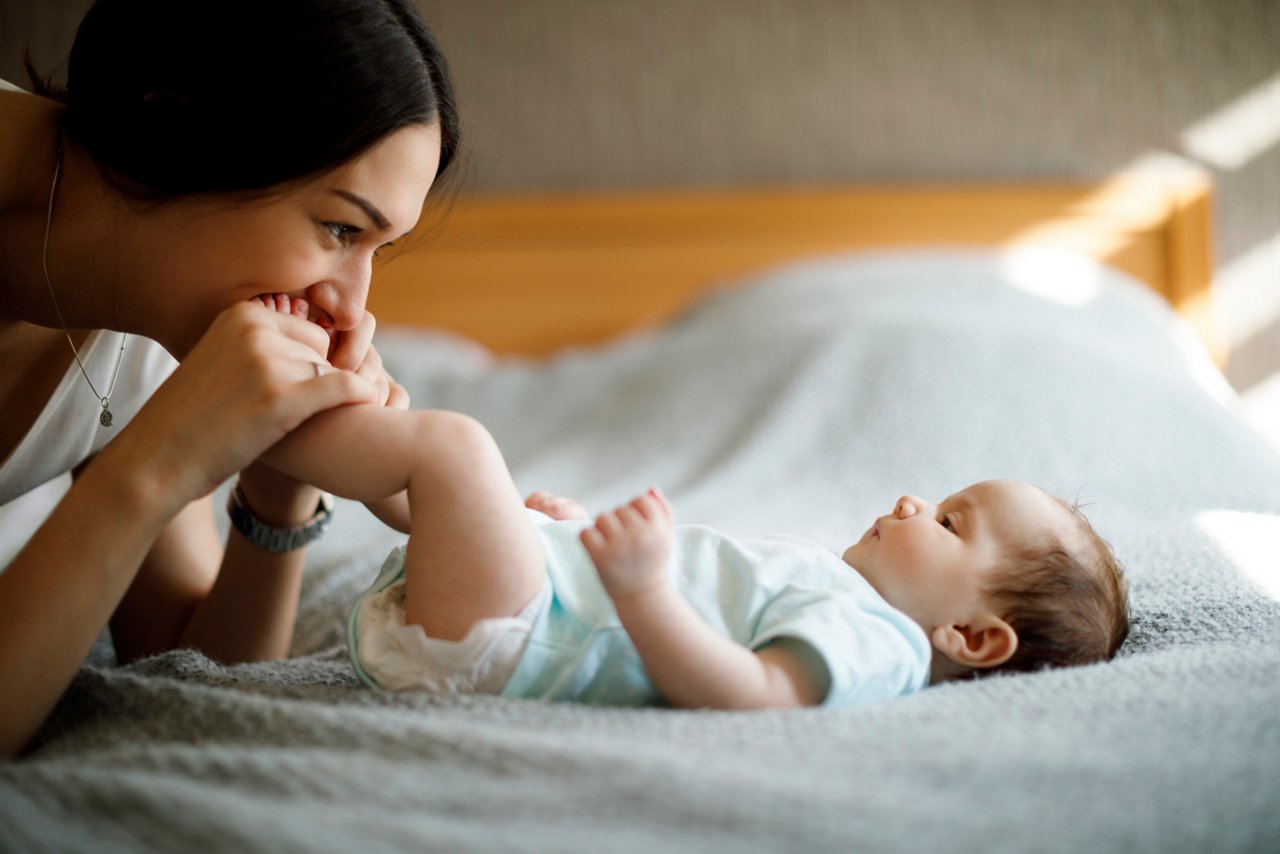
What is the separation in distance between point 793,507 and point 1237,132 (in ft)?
5.36

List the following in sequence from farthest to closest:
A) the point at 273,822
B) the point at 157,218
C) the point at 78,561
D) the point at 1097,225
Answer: the point at 1097,225, the point at 157,218, the point at 78,561, the point at 273,822


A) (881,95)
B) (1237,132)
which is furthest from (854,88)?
(1237,132)

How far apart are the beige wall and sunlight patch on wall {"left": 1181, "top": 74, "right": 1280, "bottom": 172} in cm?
2

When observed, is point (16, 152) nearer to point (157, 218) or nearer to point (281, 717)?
point (157, 218)

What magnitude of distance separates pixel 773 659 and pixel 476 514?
23cm

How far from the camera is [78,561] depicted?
69 cm

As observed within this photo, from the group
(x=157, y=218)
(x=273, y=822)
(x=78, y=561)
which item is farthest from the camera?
(x=157, y=218)

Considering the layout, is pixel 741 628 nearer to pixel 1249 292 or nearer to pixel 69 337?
pixel 69 337

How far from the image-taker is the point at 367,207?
831 mm

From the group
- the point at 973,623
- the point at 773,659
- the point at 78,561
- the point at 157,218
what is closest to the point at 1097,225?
the point at 973,623

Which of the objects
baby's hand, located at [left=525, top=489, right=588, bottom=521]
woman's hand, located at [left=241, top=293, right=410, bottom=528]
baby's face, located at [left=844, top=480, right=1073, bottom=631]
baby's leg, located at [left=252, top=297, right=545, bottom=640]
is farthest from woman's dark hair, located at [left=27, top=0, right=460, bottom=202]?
baby's face, located at [left=844, top=480, right=1073, bottom=631]

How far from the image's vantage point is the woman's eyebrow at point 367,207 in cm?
82

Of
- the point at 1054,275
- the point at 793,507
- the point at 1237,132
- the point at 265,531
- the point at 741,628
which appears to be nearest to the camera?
the point at 741,628

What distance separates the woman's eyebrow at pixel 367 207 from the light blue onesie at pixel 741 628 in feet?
0.96
